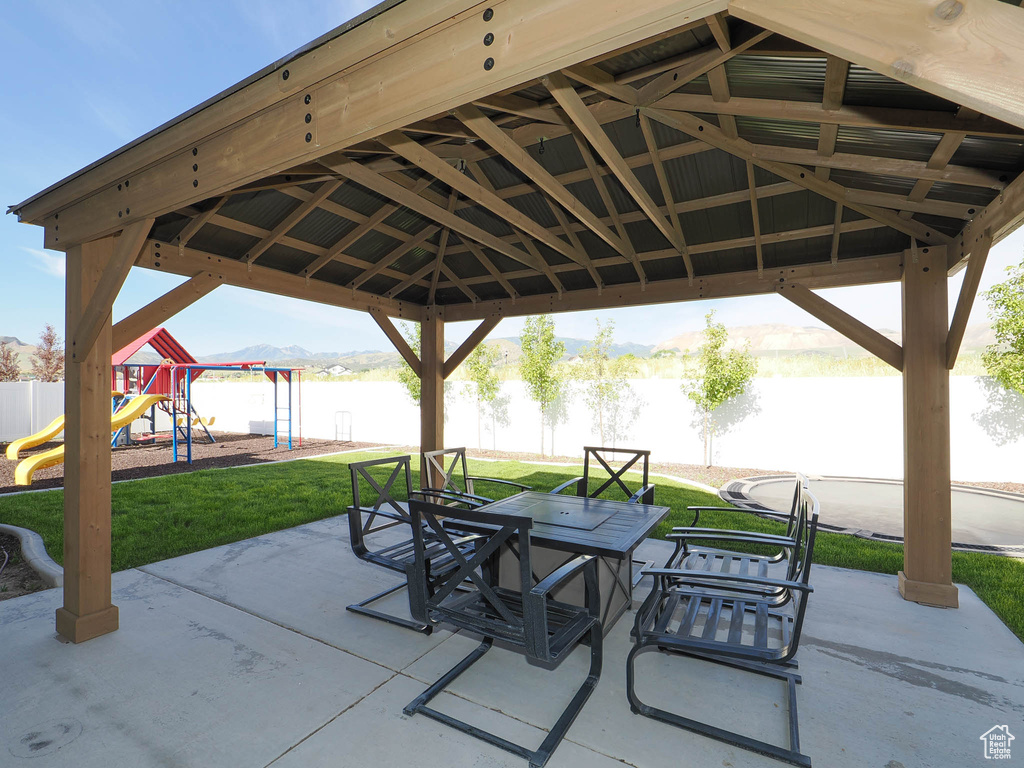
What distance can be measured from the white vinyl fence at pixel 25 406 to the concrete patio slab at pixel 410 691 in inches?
468

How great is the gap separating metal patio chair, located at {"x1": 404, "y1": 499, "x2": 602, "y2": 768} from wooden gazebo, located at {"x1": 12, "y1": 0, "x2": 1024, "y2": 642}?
165 cm

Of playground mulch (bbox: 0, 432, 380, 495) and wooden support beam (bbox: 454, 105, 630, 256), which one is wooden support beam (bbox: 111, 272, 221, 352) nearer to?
wooden support beam (bbox: 454, 105, 630, 256)

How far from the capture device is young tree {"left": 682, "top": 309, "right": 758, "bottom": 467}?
10203 mm

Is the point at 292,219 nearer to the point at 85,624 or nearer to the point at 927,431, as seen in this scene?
the point at 85,624

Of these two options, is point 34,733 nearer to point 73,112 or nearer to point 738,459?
point 738,459

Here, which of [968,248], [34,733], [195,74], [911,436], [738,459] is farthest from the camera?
[195,74]

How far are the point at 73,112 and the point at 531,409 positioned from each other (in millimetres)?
50379

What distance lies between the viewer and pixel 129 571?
14.2 feet

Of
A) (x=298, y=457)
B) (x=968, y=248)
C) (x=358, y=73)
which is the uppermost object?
(x=358, y=73)

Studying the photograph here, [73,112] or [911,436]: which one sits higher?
[73,112]

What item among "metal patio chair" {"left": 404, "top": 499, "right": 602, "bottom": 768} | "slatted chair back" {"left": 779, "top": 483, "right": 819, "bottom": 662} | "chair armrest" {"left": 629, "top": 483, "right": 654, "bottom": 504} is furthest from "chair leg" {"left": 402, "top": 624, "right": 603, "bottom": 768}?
"chair armrest" {"left": 629, "top": 483, "right": 654, "bottom": 504}

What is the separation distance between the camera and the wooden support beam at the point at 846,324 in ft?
13.1

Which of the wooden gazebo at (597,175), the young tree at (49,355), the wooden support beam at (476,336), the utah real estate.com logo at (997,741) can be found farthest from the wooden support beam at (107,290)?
the young tree at (49,355)

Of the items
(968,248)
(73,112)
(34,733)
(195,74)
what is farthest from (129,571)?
(73,112)
